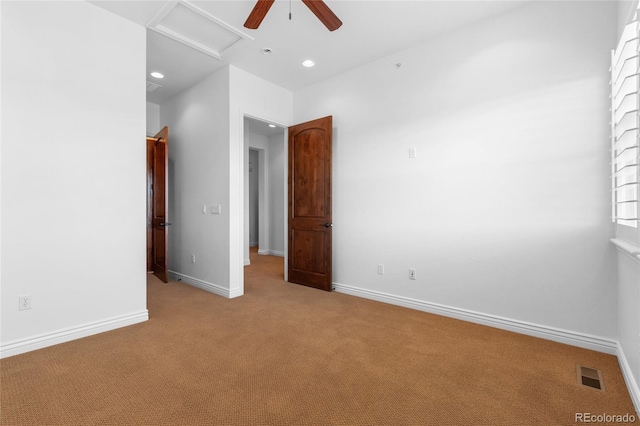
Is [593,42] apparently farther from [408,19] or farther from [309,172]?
[309,172]

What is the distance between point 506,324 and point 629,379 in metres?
0.90

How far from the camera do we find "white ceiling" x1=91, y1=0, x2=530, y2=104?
8.60 ft

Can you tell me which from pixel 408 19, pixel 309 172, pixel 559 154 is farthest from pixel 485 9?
pixel 309 172

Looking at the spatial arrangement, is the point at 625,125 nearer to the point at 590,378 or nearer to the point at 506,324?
the point at 590,378

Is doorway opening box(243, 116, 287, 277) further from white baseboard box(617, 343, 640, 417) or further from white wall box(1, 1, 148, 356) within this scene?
white baseboard box(617, 343, 640, 417)

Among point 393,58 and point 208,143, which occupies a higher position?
point 393,58

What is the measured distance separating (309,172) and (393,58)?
1.72 m

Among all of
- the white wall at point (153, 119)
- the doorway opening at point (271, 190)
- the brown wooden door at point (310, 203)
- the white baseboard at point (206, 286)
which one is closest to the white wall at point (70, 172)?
the white baseboard at point (206, 286)

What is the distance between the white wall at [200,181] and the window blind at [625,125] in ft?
11.6

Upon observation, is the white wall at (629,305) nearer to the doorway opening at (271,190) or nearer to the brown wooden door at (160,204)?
the brown wooden door at (160,204)

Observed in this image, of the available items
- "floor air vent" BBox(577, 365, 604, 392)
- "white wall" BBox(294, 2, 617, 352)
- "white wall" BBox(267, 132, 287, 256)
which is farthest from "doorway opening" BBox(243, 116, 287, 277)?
"floor air vent" BBox(577, 365, 604, 392)

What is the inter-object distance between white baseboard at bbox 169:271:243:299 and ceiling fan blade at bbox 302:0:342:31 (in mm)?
3028

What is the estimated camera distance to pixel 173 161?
475 centimetres

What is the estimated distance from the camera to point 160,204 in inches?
178
